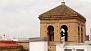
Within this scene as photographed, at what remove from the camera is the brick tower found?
1104 inches

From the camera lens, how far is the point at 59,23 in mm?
28406

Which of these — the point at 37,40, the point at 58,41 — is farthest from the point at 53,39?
the point at 37,40

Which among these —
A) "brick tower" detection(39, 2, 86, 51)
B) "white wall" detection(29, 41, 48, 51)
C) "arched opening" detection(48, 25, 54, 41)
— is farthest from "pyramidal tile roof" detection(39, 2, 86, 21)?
"white wall" detection(29, 41, 48, 51)

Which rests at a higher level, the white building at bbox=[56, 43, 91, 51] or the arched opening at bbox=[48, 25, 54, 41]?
the arched opening at bbox=[48, 25, 54, 41]

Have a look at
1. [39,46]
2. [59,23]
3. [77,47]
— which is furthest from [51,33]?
[39,46]

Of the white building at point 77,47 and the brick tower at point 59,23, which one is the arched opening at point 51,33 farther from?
the white building at point 77,47

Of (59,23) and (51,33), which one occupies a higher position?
(59,23)

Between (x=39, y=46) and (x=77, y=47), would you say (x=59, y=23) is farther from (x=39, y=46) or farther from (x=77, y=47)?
(x=39, y=46)

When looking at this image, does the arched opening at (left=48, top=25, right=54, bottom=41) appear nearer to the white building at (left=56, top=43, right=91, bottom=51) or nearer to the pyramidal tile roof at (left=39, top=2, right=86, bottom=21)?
the pyramidal tile roof at (left=39, top=2, right=86, bottom=21)

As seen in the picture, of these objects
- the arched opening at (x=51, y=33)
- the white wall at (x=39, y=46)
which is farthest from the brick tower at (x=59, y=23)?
the white wall at (x=39, y=46)

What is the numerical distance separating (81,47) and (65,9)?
5.92 m

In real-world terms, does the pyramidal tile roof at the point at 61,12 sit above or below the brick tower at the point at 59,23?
above

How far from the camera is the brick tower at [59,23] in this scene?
28031 mm

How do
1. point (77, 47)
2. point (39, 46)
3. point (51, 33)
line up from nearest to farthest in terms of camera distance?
point (39, 46) → point (77, 47) → point (51, 33)
